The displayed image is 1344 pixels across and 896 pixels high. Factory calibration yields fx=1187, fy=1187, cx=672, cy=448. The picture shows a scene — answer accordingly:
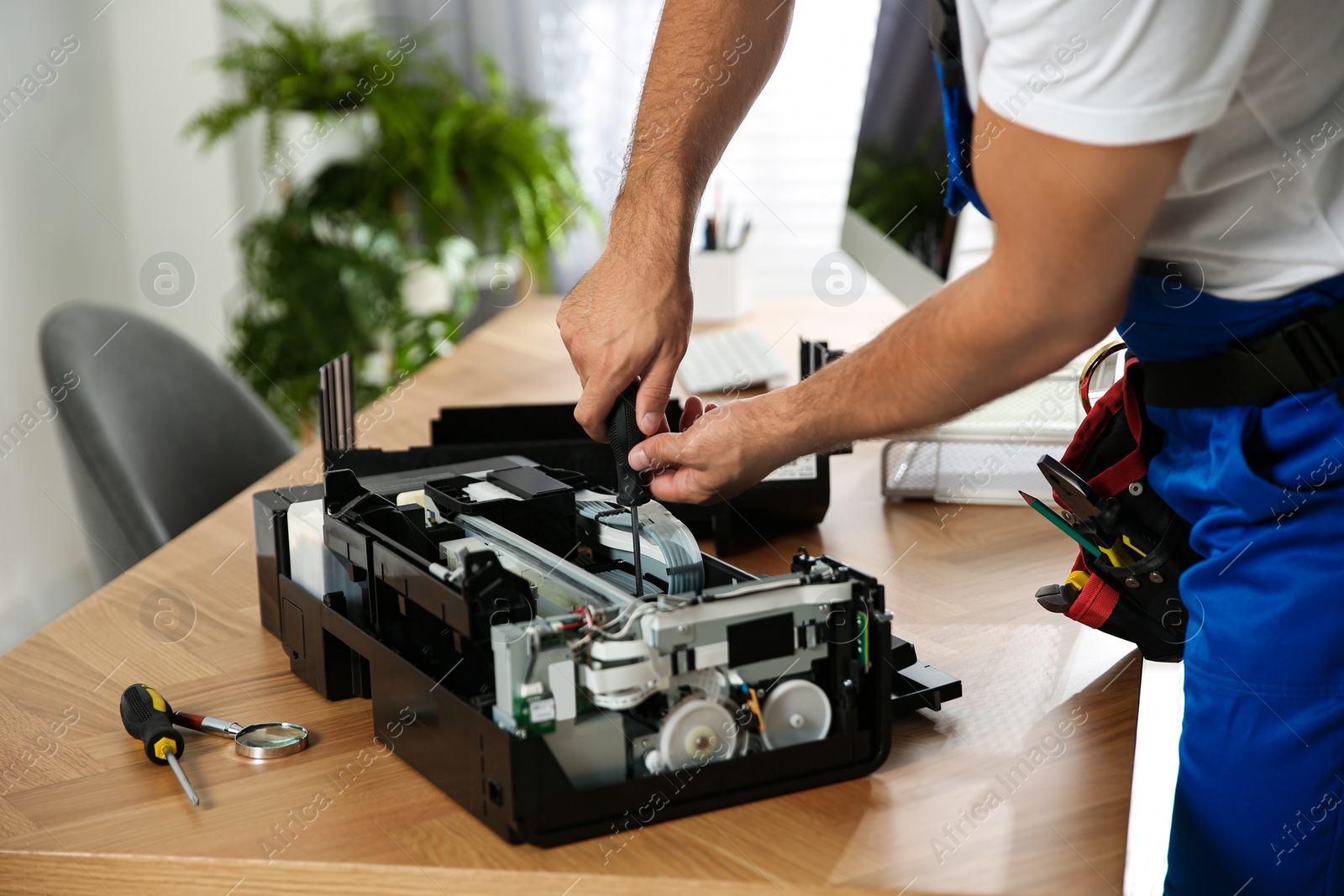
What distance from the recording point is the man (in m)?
0.61

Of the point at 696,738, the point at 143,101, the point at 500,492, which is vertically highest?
the point at 143,101

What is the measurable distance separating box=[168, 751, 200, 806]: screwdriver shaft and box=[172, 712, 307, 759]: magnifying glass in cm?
4

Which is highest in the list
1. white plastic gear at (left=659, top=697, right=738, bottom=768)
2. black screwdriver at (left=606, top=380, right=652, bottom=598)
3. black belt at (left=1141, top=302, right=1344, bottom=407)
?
black belt at (left=1141, top=302, right=1344, bottom=407)

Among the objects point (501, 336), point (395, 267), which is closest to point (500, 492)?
point (501, 336)

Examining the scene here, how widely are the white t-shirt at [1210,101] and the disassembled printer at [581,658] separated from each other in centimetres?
31

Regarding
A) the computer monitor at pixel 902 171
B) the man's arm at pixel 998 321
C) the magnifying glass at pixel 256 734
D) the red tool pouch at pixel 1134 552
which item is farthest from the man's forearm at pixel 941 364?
the computer monitor at pixel 902 171

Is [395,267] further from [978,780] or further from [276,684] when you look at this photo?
[978,780]

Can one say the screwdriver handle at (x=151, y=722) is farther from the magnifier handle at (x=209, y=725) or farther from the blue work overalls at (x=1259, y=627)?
the blue work overalls at (x=1259, y=627)

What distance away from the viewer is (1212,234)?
75 centimetres

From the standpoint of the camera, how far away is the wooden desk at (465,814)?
0.70 meters

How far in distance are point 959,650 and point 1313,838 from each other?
0.95 feet

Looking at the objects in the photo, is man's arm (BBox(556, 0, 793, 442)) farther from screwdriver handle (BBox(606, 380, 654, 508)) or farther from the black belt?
the black belt

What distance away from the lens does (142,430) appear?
1.63m

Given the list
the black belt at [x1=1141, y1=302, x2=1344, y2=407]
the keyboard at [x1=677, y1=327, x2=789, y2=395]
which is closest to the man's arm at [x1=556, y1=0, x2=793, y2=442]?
the black belt at [x1=1141, y1=302, x2=1344, y2=407]
